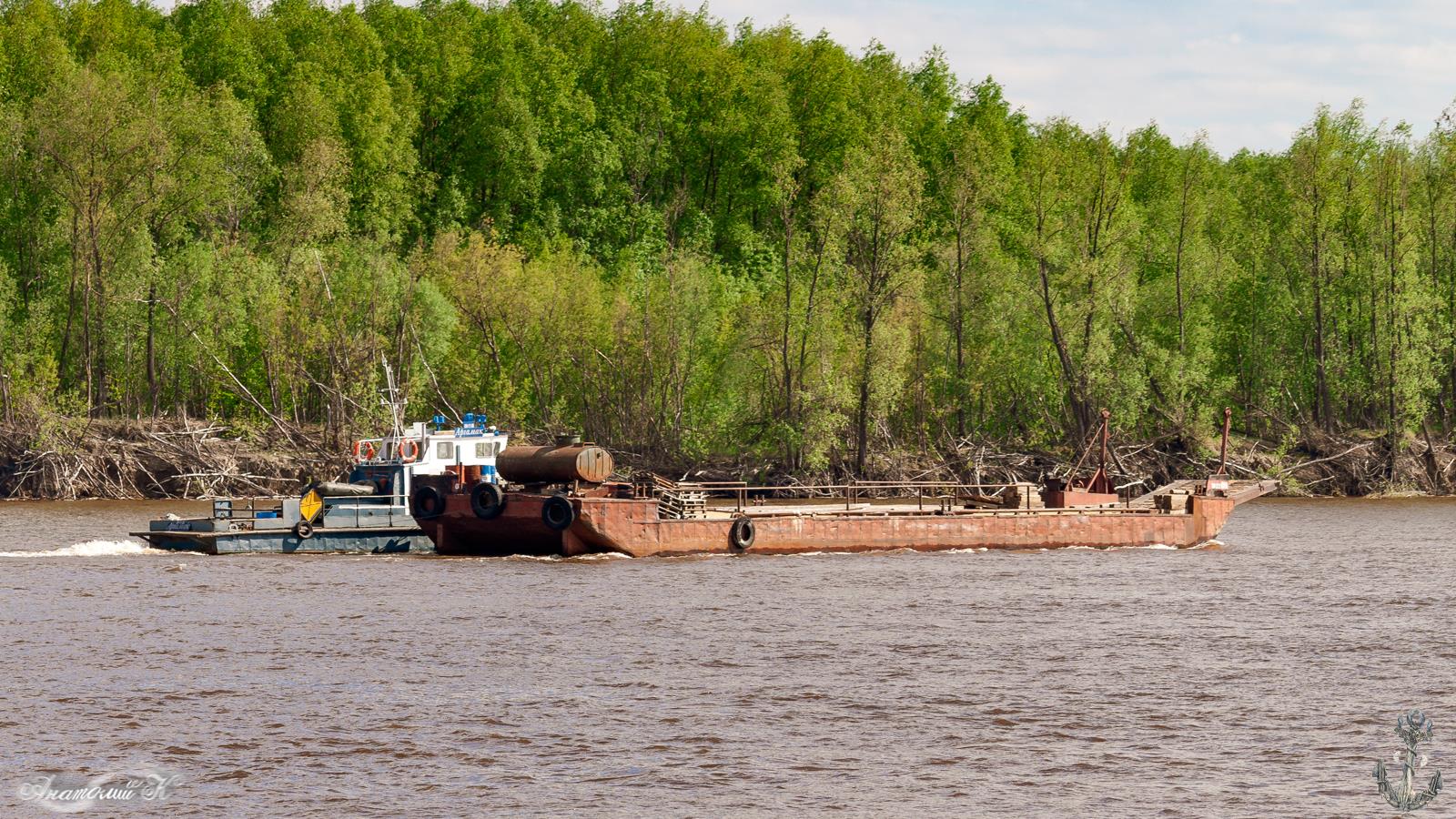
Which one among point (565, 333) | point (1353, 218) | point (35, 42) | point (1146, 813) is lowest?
point (1146, 813)

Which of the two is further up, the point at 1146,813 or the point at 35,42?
the point at 35,42

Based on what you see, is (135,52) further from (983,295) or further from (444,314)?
(983,295)

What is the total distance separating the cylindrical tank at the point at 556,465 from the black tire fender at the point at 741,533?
4.55 metres

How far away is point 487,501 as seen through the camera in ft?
155

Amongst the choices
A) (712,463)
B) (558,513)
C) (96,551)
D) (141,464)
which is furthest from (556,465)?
(141,464)

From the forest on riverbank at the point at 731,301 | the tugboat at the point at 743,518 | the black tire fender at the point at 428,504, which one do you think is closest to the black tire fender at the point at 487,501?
the tugboat at the point at 743,518

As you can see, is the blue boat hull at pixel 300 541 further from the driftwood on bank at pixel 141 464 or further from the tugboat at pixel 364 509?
the driftwood on bank at pixel 141 464

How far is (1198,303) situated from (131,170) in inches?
→ 2278

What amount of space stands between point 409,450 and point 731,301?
142ft

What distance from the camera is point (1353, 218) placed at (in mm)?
92125

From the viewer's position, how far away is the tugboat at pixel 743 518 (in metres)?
46.9

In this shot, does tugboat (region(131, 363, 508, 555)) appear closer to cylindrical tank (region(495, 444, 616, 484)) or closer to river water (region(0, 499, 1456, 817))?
cylindrical tank (region(495, 444, 616, 484))

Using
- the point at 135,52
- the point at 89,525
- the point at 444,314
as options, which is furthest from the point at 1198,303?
the point at 135,52

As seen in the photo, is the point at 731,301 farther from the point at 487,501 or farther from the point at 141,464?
the point at 487,501
